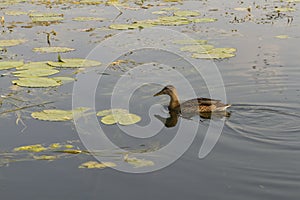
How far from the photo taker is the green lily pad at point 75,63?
10.5 metres

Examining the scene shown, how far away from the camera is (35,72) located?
997 centimetres

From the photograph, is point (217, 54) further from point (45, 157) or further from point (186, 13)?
point (45, 157)

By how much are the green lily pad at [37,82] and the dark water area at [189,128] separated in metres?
0.16

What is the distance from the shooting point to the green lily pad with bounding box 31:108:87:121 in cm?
777

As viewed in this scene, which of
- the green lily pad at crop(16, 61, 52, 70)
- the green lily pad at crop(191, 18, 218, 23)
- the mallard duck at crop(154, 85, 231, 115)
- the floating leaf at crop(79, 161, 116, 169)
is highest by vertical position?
the green lily pad at crop(191, 18, 218, 23)

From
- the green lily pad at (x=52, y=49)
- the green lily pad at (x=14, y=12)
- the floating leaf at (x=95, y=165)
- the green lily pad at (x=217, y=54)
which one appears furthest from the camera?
the green lily pad at (x=14, y=12)

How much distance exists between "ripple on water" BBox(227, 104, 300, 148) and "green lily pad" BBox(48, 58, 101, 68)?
376cm

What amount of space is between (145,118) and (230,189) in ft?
9.05

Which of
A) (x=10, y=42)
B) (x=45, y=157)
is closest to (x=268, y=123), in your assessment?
(x=45, y=157)

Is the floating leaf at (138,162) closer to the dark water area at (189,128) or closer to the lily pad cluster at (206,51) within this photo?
the dark water area at (189,128)

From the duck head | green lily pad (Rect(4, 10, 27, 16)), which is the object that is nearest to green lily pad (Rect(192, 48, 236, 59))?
the duck head

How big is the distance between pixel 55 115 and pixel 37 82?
1.67m

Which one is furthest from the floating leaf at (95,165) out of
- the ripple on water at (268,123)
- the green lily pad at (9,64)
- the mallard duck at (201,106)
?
the green lily pad at (9,64)

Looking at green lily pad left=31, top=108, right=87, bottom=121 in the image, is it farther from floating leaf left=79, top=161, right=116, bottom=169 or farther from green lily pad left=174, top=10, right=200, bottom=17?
green lily pad left=174, top=10, right=200, bottom=17
